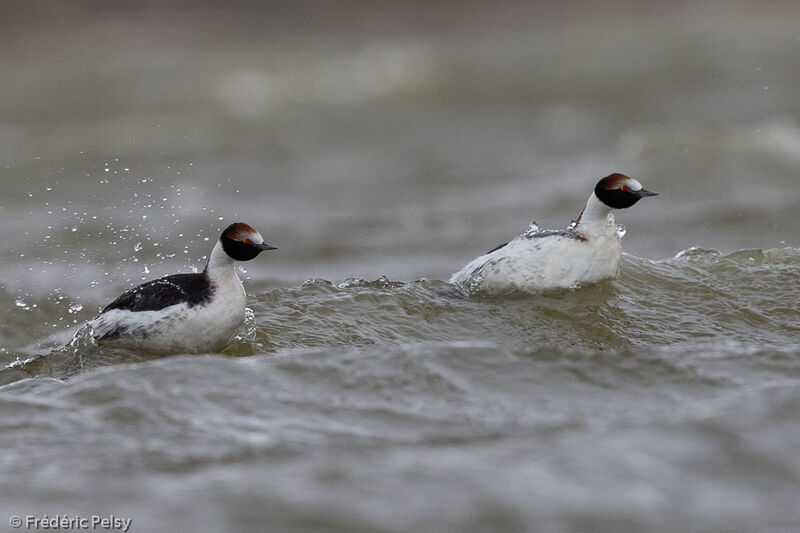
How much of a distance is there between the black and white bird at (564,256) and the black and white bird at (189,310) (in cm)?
218

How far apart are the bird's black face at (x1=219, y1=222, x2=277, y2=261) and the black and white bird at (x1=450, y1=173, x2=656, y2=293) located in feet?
7.07

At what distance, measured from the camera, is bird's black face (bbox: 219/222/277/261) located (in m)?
8.37

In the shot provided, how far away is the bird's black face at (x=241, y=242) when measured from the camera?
8.37 m

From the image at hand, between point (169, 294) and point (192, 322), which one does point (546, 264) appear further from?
point (169, 294)

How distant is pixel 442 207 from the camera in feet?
58.1

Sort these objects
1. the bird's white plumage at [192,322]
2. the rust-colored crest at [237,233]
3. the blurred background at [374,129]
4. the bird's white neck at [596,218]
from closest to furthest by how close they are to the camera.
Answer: the bird's white plumage at [192,322] → the rust-colored crest at [237,233] → the bird's white neck at [596,218] → the blurred background at [374,129]

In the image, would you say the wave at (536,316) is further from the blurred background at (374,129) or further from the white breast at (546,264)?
the blurred background at (374,129)

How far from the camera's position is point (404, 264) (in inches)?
569

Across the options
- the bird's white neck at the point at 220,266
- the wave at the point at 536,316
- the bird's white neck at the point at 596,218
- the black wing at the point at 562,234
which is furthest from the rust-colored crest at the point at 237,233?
the bird's white neck at the point at 596,218

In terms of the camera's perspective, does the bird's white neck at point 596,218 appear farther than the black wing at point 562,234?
Yes

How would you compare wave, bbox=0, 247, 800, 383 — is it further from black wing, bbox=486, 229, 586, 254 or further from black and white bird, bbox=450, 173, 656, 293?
black wing, bbox=486, 229, 586, 254

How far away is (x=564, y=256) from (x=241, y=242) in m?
2.81

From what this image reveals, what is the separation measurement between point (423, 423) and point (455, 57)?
25.5m

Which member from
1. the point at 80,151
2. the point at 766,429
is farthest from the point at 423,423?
the point at 80,151
